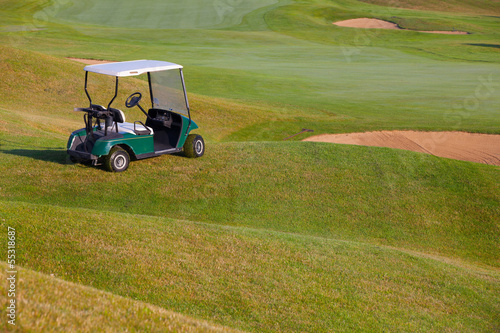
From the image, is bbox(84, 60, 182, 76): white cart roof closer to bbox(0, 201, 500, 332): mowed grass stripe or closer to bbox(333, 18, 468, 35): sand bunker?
bbox(0, 201, 500, 332): mowed grass stripe

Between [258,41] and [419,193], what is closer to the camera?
[419,193]

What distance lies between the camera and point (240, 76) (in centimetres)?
3547

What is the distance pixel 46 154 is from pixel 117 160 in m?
2.77

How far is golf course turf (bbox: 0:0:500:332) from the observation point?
6848 millimetres

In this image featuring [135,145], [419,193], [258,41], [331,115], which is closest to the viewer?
[135,145]

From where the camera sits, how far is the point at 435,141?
73.4ft

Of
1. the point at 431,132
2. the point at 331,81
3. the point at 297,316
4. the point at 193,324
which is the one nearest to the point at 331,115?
the point at 431,132

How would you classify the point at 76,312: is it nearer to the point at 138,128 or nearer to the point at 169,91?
the point at 138,128

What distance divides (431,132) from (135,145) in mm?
16017

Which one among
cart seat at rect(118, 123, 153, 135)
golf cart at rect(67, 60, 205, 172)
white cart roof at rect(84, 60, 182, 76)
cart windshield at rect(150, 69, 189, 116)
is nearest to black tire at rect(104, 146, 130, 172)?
golf cart at rect(67, 60, 205, 172)

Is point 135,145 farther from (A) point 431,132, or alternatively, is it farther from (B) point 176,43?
(B) point 176,43

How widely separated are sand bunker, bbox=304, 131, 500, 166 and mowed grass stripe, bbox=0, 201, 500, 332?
11.8 m

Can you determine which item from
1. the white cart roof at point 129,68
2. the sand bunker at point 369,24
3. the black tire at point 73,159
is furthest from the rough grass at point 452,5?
the black tire at point 73,159

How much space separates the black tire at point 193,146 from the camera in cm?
1441
